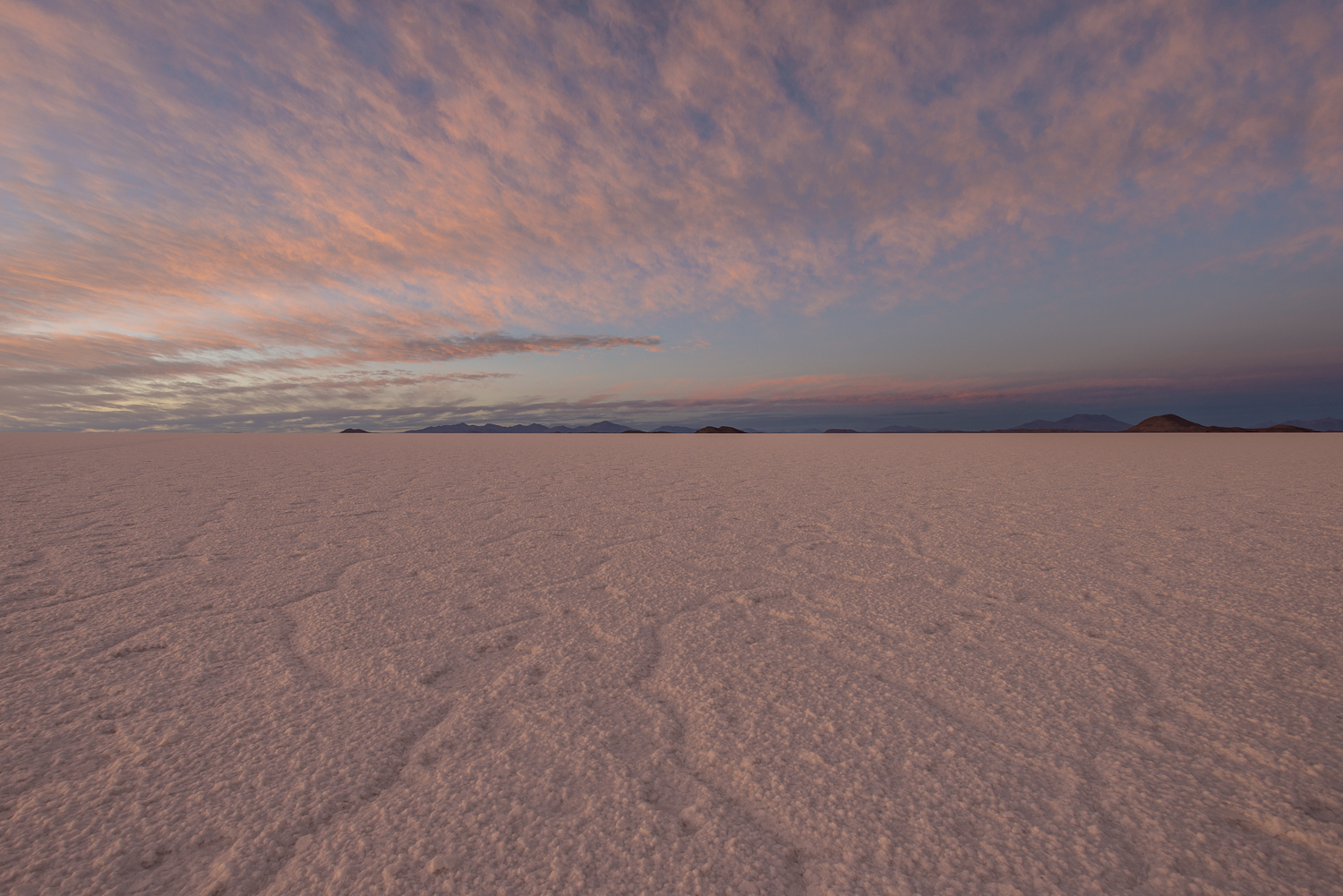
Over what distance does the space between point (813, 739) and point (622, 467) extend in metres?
7.58

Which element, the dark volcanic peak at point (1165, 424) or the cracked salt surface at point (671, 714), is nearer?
the cracked salt surface at point (671, 714)

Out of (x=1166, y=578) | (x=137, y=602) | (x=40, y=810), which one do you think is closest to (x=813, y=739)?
(x=40, y=810)

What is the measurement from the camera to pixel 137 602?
7.82ft

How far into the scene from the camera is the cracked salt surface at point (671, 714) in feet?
3.49

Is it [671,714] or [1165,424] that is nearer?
[671,714]

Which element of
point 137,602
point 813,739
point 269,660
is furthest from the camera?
point 137,602

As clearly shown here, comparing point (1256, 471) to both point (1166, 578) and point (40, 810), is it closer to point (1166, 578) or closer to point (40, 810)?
point (1166, 578)

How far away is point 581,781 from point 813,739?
613 mm

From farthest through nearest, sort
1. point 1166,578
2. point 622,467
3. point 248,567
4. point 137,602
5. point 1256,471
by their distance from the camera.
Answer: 1. point 622,467
2. point 1256,471
3. point 248,567
4. point 1166,578
5. point 137,602

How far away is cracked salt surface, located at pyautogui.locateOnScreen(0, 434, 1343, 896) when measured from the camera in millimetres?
1063

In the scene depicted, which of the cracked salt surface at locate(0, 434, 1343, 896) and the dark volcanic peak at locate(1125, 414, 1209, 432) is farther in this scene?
the dark volcanic peak at locate(1125, 414, 1209, 432)

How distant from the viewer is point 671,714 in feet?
5.15

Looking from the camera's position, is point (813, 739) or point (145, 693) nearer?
point (813, 739)

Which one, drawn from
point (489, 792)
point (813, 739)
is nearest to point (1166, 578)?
point (813, 739)
